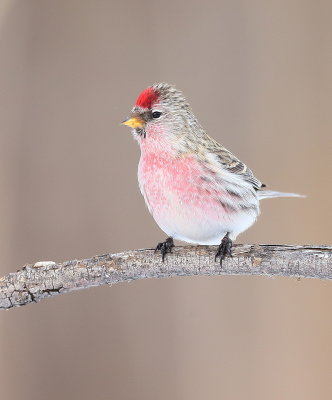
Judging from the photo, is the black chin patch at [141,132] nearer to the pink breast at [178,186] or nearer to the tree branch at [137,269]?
the pink breast at [178,186]

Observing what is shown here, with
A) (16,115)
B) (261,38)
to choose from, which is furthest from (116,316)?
(261,38)

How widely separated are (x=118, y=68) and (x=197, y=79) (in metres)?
0.29

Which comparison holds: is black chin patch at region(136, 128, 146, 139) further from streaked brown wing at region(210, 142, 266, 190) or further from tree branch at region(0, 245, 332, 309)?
tree branch at region(0, 245, 332, 309)

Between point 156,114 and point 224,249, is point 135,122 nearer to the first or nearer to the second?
point 156,114

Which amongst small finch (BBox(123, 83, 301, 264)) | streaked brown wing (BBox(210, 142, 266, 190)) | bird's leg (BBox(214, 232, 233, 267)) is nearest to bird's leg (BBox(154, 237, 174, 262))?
small finch (BBox(123, 83, 301, 264))

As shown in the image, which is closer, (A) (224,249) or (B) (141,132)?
(A) (224,249)

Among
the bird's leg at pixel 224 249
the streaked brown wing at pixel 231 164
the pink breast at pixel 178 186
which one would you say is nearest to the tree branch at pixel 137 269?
the bird's leg at pixel 224 249

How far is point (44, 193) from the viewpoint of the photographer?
216cm

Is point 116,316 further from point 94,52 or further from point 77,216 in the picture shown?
point 94,52

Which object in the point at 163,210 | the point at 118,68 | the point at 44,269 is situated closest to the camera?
the point at 44,269

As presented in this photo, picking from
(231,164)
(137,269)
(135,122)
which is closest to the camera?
(137,269)

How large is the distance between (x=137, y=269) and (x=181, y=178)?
244mm

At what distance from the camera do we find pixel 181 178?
1415 millimetres

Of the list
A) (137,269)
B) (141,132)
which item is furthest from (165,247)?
(141,132)
